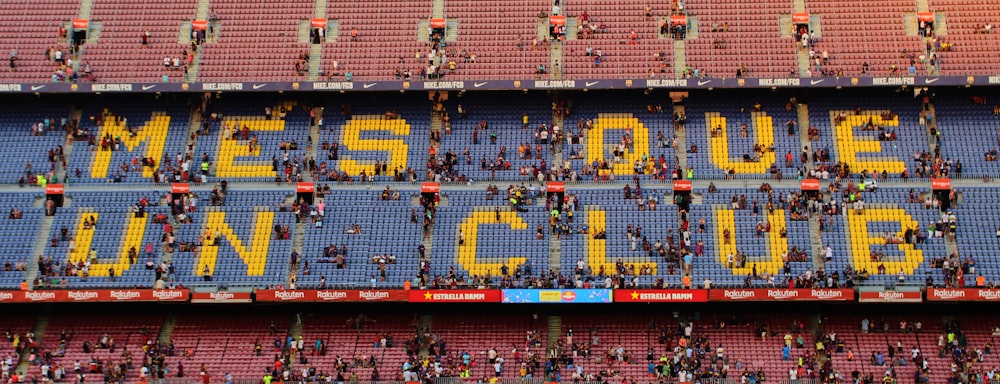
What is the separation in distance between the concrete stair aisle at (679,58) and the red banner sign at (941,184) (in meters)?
12.8

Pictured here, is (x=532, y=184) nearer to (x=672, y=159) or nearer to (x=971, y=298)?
(x=672, y=159)

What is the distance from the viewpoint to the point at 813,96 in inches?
2879

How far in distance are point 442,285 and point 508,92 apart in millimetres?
12486

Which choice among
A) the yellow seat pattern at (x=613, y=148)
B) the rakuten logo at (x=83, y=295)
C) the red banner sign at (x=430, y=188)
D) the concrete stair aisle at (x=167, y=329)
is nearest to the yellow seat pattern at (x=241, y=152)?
the red banner sign at (x=430, y=188)

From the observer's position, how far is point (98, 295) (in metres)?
65.7

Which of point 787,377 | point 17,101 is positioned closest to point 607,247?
point 787,377

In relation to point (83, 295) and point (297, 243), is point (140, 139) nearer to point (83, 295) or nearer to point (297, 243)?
point (83, 295)

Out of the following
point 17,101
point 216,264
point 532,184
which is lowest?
point 216,264

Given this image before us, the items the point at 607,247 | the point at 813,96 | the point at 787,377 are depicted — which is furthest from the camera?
Answer: the point at 813,96

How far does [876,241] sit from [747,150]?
794 cm

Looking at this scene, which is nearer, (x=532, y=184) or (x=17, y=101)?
(x=532, y=184)

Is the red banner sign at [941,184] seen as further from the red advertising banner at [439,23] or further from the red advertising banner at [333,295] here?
the red advertising banner at [439,23]

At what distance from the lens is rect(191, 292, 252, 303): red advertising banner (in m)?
Result: 65.6

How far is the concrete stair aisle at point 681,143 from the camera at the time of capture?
7112 centimetres
